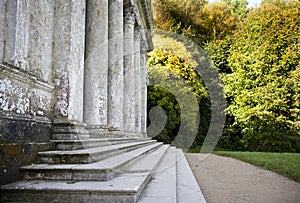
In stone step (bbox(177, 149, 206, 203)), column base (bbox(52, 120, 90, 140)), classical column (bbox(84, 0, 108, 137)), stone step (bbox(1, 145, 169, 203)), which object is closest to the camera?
stone step (bbox(1, 145, 169, 203))

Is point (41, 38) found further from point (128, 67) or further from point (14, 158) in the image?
point (128, 67)

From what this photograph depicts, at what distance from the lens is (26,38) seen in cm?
358

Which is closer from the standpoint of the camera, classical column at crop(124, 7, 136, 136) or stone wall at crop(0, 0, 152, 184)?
stone wall at crop(0, 0, 152, 184)

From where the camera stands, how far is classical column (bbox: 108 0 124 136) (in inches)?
301

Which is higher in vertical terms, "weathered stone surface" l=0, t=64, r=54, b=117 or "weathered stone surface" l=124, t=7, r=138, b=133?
"weathered stone surface" l=124, t=7, r=138, b=133

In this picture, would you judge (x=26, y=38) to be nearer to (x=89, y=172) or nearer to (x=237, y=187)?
(x=89, y=172)

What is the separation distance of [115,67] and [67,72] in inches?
139

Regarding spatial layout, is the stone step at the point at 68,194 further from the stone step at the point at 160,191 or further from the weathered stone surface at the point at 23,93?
the weathered stone surface at the point at 23,93

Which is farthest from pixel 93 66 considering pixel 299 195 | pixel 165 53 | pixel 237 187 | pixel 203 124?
pixel 203 124

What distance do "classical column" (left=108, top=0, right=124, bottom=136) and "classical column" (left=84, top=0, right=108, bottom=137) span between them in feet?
4.67

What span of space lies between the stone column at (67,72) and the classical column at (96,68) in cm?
124

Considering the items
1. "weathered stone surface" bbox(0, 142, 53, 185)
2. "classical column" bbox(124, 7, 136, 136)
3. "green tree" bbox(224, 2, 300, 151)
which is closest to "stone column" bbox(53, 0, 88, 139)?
"weathered stone surface" bbox(0, 142, 53, 185)

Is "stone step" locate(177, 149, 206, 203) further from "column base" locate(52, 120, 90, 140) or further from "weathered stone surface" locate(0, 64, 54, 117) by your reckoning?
"weathered stone surface" locate(0, 64, 54, 117)

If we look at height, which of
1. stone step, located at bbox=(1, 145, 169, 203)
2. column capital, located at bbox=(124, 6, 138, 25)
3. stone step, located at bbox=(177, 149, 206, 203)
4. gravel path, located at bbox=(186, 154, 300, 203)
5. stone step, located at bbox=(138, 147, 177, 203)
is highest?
column capital, located at bbox=(124, 6, 138, 25)
